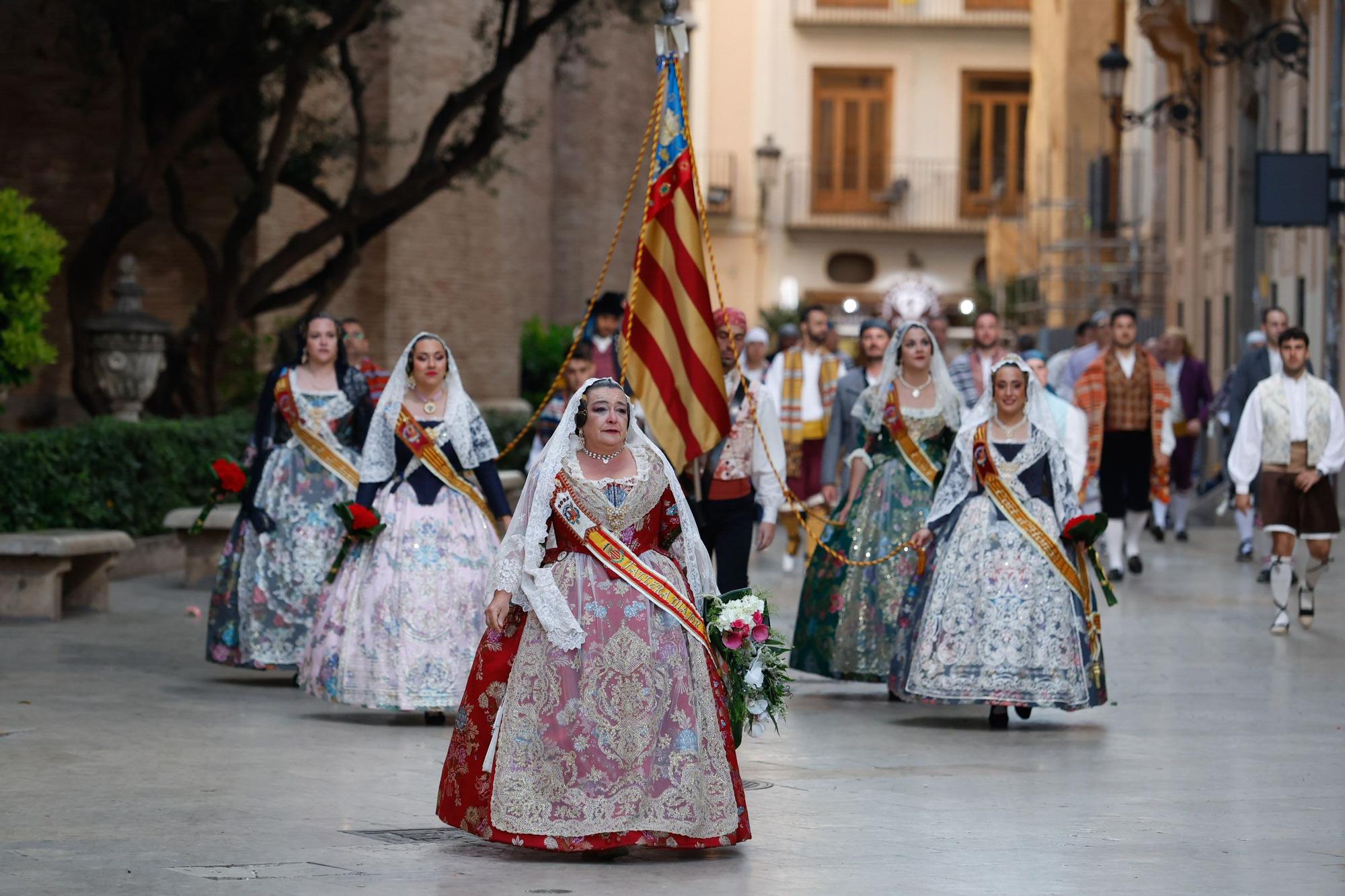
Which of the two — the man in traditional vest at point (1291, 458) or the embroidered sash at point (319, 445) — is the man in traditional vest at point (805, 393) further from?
the embroidered sash at point (319, 445)

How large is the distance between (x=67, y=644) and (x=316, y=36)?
7.56 meters

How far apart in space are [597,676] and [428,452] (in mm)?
3327


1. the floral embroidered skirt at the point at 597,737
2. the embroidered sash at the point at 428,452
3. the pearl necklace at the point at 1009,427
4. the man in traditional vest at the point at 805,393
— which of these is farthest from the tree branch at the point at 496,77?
the floral embroidered skirt at the point at 597,737

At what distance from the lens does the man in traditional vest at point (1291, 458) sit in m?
14.1

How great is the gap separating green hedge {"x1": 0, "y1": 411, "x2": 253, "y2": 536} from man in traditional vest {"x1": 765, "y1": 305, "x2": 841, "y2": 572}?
443 cm

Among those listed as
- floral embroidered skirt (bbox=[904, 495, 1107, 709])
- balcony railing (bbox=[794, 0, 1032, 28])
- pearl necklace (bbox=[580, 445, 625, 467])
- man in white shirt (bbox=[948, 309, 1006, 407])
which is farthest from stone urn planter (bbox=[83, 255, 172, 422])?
balcony railing (bbox=[794, 0, 1032, 28])

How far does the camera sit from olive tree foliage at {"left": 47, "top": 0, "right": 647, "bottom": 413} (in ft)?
62.2

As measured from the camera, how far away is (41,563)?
14.1m

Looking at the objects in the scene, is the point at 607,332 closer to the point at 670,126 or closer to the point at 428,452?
the point at 670,126

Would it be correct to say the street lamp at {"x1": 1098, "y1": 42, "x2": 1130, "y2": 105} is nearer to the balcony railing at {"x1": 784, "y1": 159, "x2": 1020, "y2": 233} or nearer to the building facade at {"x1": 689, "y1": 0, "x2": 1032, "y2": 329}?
the balcony railing at {"x1": 784, "y1": 159, "x2": 1020, "y2": 233}

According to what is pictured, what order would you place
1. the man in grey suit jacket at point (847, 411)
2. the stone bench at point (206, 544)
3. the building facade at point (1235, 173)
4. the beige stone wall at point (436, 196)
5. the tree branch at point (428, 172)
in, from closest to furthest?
the man in grey suit jacket at point (847, 411)
the stone bench at point (206, 544)
the tree branch at point (428, 172)
the beige stone wall at point (436, 196)
the building facade at point (1235, 173)

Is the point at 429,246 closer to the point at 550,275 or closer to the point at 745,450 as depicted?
the point at 550,275

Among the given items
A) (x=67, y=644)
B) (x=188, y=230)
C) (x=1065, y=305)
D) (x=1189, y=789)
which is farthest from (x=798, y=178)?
(x=1189, y=789)

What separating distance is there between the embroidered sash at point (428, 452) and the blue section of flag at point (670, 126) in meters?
1.70
